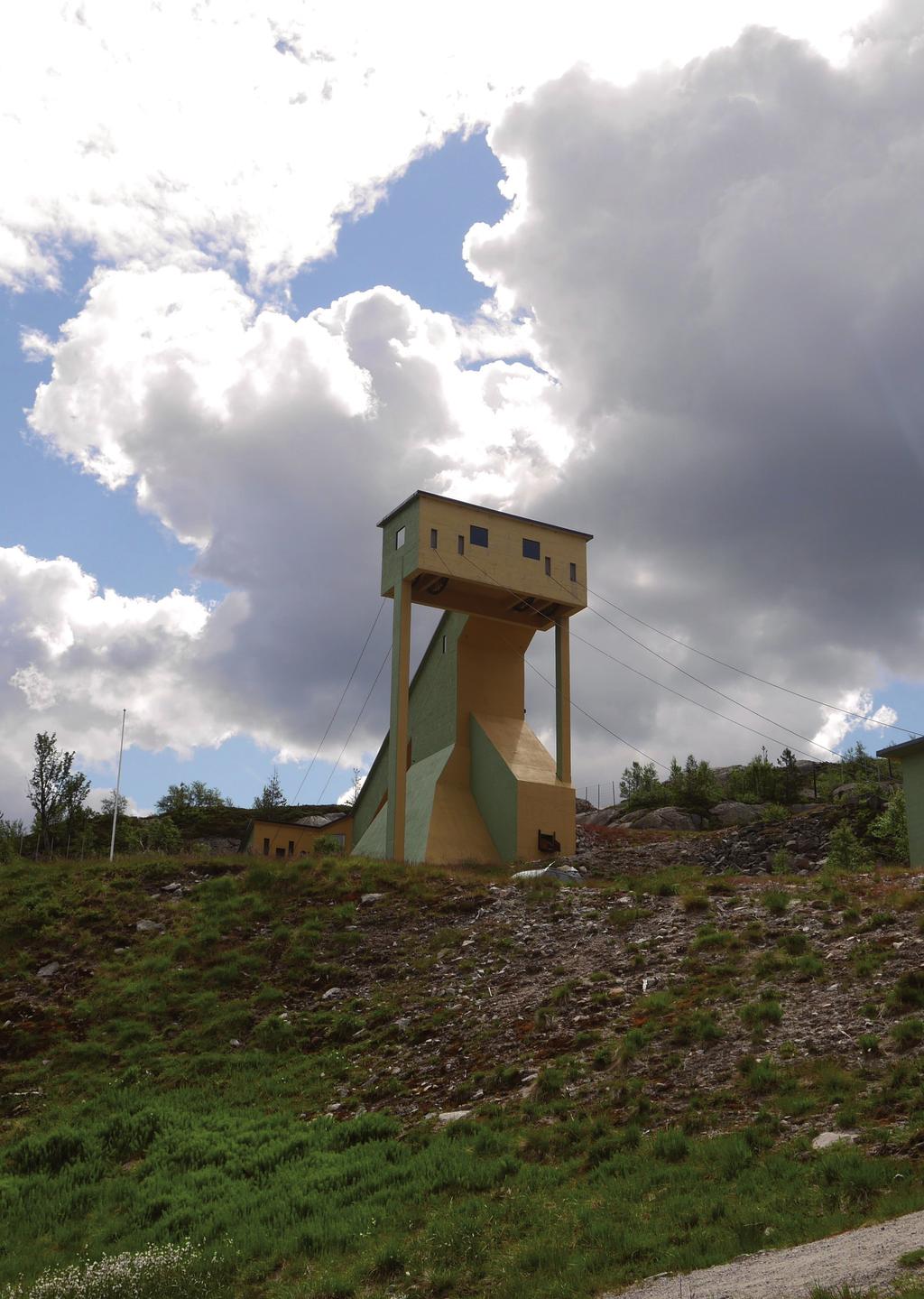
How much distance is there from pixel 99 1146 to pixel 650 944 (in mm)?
8933

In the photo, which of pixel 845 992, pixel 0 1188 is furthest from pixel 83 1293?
pixel 845 992

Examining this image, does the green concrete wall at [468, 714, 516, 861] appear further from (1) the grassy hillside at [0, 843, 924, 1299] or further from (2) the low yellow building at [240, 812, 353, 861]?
(2) the low yellow building at [240, 812, 353, 861]

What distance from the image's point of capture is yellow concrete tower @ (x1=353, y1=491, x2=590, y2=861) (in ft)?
108

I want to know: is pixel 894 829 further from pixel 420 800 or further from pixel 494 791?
pixel 420 800

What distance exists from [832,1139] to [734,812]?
5497 centimetres

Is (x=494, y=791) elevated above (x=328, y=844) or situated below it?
above

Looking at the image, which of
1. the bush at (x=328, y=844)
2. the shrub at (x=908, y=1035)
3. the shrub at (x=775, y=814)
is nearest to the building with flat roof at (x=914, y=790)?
the shrub at (x=908, y=1035)

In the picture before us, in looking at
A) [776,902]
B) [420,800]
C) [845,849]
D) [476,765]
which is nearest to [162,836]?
[420,800]

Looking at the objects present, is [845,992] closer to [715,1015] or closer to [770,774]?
[715,1015]

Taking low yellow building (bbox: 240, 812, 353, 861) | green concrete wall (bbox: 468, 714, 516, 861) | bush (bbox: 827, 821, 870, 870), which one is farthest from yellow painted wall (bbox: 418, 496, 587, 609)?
low yellow building (bbox: 240, 812, 353, 861)

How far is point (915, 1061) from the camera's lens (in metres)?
11.8

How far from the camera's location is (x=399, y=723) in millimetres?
32719

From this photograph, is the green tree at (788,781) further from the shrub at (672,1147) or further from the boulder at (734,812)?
the shrub at (672,1147)

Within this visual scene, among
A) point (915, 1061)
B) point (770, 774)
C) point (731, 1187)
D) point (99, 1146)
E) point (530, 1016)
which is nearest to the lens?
point (731, 1187)
